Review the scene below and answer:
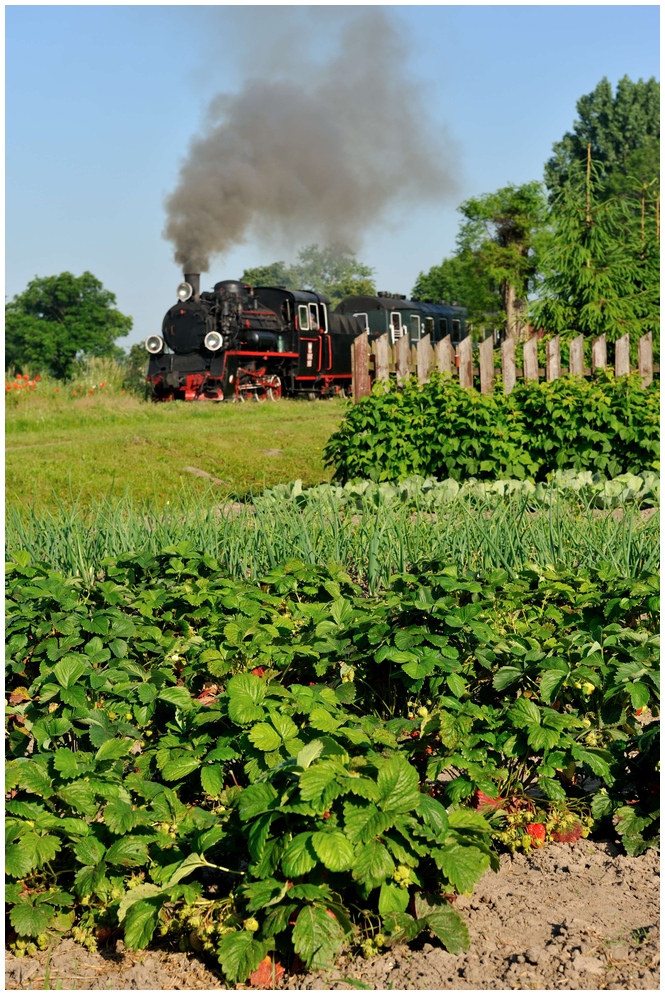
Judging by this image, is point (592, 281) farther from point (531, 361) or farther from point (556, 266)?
point (531, 361)

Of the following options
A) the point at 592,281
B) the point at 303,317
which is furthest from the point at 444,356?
the point at 303,317

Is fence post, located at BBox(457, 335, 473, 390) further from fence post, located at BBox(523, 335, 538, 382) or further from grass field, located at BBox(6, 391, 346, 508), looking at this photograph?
grass field, located at BBox(6, 391, 346, 508)

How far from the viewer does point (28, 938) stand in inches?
92.4

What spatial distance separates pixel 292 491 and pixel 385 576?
1851 millimetres

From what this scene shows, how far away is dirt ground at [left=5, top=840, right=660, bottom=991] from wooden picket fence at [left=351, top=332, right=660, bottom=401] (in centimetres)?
687

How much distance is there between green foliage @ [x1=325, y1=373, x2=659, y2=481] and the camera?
7516mm

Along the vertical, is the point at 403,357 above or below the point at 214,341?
below

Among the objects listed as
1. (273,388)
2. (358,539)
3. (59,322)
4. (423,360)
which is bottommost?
(358,539)

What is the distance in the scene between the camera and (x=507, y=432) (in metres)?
7.63

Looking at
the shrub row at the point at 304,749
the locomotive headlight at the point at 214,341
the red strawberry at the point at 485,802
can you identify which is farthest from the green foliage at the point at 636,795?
the locomotive headlight at the point at 214,341

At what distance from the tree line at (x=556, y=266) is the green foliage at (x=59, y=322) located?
2.2 inches

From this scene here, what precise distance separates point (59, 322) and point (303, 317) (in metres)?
30.0

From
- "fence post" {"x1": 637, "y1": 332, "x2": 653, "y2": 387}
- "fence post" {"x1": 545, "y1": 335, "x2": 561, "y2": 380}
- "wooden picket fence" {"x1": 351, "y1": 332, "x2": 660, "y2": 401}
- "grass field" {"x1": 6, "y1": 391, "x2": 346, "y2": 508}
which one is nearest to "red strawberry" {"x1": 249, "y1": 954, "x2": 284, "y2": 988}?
"grass field" {"x1": 6, "y1": 391, "x2": 346, "y2": 508}

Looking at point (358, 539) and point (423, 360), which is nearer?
point (358, 539)
